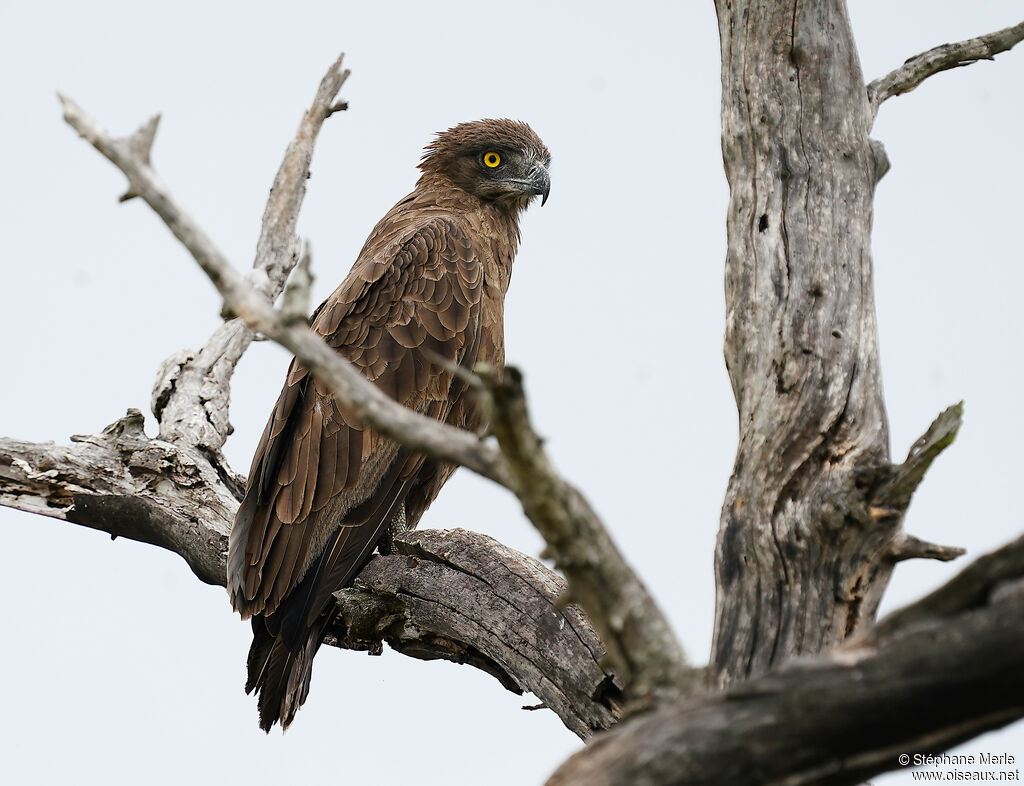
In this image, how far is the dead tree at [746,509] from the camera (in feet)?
5.94

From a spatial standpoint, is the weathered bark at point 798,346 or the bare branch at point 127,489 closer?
the weathered bark at point 798,346

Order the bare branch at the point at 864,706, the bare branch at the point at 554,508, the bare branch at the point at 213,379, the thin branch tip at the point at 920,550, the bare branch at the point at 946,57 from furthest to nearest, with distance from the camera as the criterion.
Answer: the bare branch at the point at 213,379
the bare branch at the point at 946,57
the thin branch tip at the point at 920,550
the bare branch at the point at 554,508
the bare branch at the point at 864,706

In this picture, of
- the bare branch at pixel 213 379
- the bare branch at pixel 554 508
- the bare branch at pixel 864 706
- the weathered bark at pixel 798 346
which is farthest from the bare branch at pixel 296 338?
the bare branch at pixel 213 379

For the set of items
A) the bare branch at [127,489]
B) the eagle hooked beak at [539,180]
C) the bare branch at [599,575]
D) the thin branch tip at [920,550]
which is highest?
the eagle hooked beak at [539,180]

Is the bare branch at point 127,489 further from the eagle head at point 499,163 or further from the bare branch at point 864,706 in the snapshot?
the bare branch at point 864,706

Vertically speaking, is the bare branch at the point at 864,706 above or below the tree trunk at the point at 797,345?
below

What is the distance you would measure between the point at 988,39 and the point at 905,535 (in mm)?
2178

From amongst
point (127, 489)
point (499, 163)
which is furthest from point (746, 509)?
point (499, 163)

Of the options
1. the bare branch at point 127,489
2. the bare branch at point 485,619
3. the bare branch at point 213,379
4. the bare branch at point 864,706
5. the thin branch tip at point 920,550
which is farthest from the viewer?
the bare branch at point 213,379

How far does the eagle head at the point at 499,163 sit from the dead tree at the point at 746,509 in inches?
48.1

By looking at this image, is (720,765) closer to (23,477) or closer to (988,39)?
(988,39)

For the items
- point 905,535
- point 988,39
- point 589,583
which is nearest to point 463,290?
point 988,39

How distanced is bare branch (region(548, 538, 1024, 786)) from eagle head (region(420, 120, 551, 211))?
4595mm

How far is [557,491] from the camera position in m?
1.90
